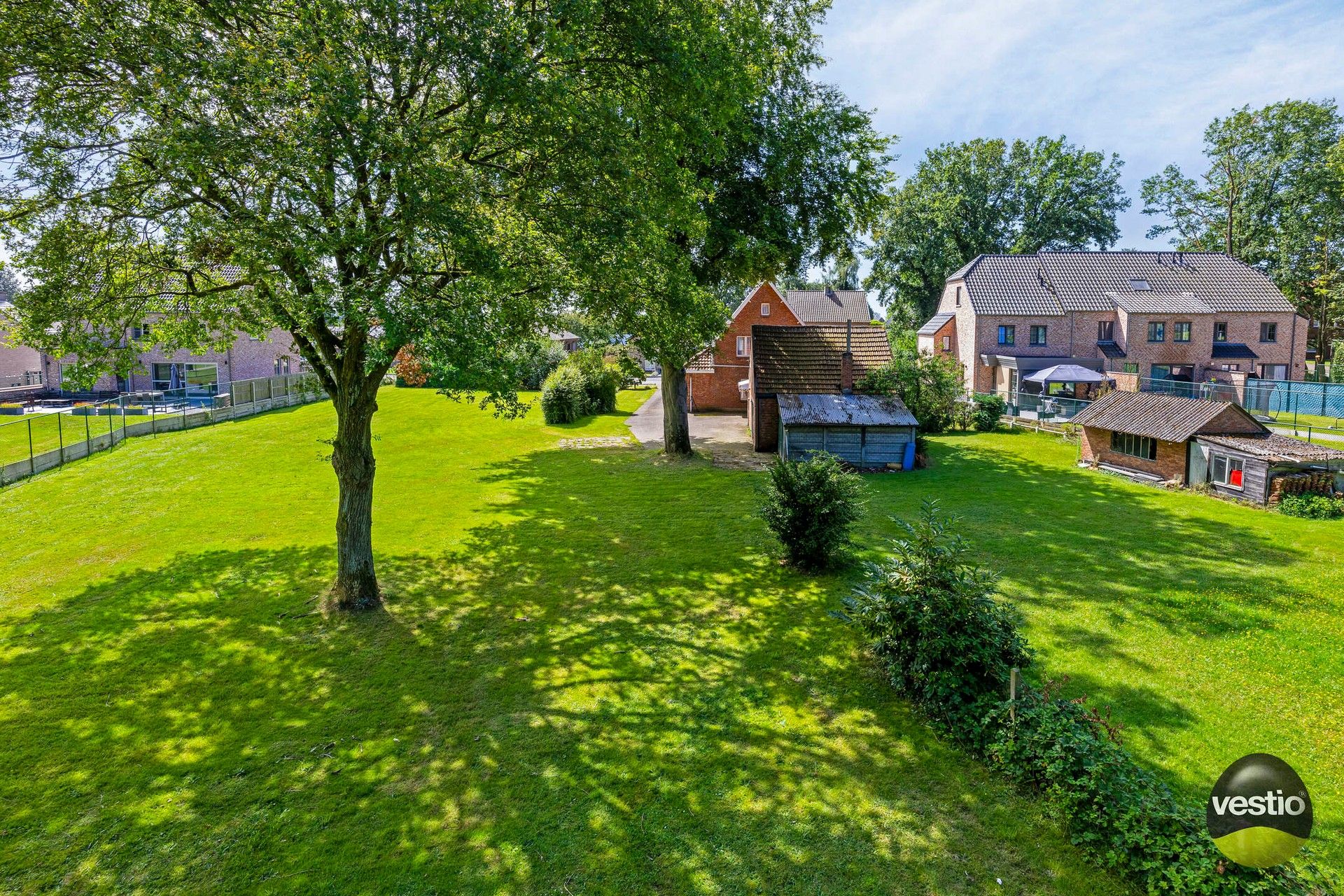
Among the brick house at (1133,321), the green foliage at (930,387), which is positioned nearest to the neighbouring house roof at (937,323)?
the brick house at (1133,321)

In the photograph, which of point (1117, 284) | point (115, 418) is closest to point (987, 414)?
point (1117, 284)

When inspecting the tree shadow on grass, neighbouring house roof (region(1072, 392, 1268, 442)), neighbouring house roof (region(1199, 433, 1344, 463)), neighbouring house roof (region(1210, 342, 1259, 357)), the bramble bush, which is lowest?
the tree shadow on grass

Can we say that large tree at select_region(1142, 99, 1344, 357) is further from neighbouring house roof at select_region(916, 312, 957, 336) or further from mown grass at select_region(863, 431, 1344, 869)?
mown grass at select_region(863, 431, 1344, 869)

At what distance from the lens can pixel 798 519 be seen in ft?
42.7

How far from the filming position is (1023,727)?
7344 millimetres

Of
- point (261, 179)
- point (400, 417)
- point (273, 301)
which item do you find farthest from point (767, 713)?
point (400, 417)

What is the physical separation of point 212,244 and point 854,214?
20476 mm

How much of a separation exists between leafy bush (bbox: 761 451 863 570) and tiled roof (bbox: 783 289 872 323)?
170 feet

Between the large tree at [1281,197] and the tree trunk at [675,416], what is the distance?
46140mm

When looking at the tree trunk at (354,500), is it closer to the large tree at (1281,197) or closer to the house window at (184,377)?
the house window at (184,377)

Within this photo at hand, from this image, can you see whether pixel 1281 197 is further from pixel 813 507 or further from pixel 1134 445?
pixel 813 507

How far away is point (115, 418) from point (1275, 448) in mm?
38216

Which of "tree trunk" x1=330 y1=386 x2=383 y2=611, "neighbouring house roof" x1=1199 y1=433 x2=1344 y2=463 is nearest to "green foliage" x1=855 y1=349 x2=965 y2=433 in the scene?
"neighbouring house roof" x1=1199 y1=433 x2=1344 y2=463

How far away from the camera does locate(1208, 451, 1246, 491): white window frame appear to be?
61.1ft
